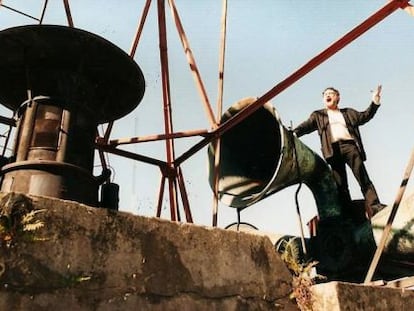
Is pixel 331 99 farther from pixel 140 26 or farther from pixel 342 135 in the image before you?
pixel 140 26

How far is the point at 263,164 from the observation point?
24.8 ft

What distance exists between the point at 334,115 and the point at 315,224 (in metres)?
1.84

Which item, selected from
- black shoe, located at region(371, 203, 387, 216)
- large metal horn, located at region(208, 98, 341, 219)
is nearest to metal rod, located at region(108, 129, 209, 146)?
large metal horn, located at region(208, 98, 341, 219)

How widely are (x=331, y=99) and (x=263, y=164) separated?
1.59 m

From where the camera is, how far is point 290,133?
638 centimetres


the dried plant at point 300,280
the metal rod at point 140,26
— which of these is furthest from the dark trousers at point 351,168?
the metal rod at point 140,26

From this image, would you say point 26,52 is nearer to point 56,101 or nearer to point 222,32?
point 56,101

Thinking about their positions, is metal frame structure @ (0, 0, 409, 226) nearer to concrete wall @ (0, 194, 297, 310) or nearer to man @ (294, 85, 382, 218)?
man @ (294, 85, 382, 218)

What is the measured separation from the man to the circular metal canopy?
3043 mm

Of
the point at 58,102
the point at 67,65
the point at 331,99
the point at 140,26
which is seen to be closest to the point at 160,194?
the point at 58,102

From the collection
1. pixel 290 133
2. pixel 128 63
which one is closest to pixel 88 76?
pixel 128 63

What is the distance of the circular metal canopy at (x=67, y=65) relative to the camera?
18.7 ft

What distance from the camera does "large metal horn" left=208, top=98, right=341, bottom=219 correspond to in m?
6.55

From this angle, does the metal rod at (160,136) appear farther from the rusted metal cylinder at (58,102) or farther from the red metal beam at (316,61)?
the rusted metal cylinder at (58,102)
